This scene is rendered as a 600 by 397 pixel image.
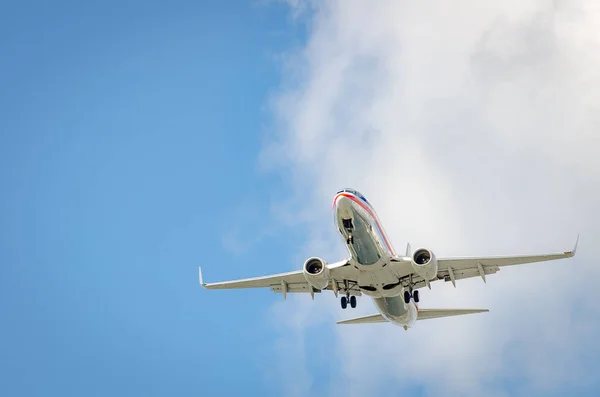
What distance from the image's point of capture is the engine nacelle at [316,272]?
6053 centimetres

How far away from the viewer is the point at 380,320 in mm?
70250

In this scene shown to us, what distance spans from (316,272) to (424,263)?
6936mm

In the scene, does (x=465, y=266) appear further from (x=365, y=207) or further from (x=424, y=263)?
(x=365, y=207)

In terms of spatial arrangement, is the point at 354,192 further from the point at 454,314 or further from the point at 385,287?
the point at 454,314

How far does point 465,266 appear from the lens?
63094mm

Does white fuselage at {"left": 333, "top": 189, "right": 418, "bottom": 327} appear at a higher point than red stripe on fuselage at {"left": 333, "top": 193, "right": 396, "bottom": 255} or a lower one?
lower

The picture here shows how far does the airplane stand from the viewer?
57375mm

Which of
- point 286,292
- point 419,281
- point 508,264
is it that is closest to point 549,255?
point 508,264

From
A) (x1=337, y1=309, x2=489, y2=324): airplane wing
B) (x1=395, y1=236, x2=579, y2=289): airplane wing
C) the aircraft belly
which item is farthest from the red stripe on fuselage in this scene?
(x1=337, y1=309, x2=489, y2=324): airplane wing

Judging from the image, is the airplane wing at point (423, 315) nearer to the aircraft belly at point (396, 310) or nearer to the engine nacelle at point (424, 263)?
the aircraft belly at point (396, 310)

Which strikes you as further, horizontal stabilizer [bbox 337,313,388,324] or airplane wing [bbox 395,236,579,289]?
horizontal stabilizer [bbox 337,313,388,324]

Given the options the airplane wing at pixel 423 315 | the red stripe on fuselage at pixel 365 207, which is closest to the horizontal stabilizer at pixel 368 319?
the airplane wing at pixel 423 315

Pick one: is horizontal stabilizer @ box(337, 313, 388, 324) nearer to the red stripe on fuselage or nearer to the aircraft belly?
the aircraft belly

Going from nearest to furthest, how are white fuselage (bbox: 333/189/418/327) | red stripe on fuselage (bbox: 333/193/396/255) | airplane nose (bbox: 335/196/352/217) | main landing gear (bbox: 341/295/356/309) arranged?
1. airplane nose (bbox: 335/196/352/217)
2. white fuselage (bbox: 333/189/418/327)
3. red stripe on fuselage (bbox: 333/193/396/255)
4. main landing gear (bbox: 341/295/356/309)
